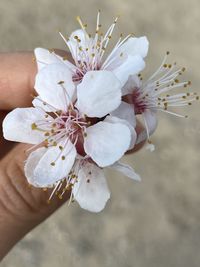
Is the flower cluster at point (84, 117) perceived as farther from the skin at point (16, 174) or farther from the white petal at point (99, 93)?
the skin at point (16, 174)

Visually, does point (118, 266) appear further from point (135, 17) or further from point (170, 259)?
point (135, 17)

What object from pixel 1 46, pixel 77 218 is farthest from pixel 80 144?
pixel 1 46

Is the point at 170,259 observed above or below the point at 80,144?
below

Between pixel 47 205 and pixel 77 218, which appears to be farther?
pixel 77 218

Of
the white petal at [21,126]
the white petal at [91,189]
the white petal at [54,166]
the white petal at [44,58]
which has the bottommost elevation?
the white petal at [91,189]

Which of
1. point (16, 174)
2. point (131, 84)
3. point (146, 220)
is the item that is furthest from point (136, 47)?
point (146, 220)

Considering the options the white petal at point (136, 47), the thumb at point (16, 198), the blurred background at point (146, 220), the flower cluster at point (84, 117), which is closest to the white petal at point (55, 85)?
the flower cluster at point (84, 117)

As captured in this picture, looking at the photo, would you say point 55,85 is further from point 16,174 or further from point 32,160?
point 16,174
